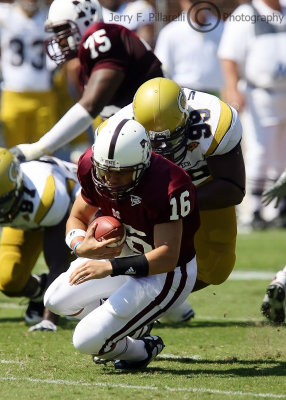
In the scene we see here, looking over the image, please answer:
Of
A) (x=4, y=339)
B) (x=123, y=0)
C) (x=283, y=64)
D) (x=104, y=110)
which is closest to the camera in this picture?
(x=4, y=339)

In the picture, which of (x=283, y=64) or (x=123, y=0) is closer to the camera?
(x=283, y=64)

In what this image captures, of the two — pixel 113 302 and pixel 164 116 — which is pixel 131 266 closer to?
pixel 113 302

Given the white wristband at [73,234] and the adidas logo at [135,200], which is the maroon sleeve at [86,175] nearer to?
the white wristband at [73,234]

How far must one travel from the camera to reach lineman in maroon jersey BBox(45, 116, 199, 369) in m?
4.62

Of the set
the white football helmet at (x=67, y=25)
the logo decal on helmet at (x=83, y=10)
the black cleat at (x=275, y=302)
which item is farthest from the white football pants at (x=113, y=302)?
the logo decal on helmet at (x=83, y=10)

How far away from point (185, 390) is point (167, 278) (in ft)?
2.17

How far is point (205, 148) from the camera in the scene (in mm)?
5379

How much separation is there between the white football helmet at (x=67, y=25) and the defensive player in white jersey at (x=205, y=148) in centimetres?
132

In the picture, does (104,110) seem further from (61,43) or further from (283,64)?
(283,64)

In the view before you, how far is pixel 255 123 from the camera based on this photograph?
1042 centimetres

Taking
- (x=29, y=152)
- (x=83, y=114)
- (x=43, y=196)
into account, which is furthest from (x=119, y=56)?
(x=43, y=196)

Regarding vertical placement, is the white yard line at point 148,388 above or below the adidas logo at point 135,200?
below

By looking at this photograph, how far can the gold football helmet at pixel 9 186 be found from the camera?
5914 mm

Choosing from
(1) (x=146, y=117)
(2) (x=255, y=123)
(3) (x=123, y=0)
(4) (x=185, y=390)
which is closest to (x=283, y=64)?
(2) (x=255, y=123)
